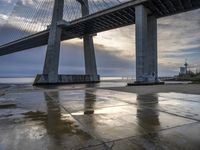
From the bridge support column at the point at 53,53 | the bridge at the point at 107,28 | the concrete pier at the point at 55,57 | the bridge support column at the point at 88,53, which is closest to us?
the bridge at the point at 107,28

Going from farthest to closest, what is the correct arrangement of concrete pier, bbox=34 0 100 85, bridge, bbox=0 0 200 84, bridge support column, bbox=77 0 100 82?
bridge support column, bbox=77 0 100 82
concrete pier, bbox=34 0 100 85
bridge, bbox=0 0 200 84

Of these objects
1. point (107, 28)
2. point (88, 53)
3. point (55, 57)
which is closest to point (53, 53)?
point (55, 57)

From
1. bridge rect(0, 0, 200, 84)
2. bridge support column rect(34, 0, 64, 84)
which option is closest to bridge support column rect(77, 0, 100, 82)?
bridge rect(0, 0, 200, 84)

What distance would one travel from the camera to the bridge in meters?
20.4

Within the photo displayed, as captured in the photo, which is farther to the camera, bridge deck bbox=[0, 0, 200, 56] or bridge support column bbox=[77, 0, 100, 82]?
bridge support column bbox=[77, 0, 100, 82]

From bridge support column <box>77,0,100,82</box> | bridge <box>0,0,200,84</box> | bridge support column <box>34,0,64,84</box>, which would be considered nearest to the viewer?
bridge <box>0,0,200,84</box>

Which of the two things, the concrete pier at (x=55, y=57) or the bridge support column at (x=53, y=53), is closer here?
the bridge support column at (x=53, y=53)

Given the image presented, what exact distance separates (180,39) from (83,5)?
1925 cm

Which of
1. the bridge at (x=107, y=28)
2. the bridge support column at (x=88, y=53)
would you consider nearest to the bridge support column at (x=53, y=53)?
the bridge at (x=107, y=28)

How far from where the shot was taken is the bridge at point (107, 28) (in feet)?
66.8

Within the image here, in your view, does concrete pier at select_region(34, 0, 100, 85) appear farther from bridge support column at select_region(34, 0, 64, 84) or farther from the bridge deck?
the bridge deck

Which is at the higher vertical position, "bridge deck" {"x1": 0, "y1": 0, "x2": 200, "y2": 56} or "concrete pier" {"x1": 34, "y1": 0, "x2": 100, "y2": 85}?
"bridge deck" {"x1": 0, "y1": 0, "x2": 200, "y2": 56}

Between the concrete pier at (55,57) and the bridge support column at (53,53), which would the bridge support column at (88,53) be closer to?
the concrete pier at (55,57)

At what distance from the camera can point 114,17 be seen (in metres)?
26.8
